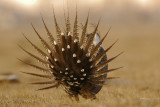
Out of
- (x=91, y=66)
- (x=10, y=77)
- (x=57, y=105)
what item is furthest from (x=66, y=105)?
(x=10, y=77)

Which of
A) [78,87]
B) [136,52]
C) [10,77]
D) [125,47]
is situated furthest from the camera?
[125,47]

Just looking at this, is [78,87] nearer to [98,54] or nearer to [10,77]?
[98,54]

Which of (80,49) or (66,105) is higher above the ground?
(80,49)

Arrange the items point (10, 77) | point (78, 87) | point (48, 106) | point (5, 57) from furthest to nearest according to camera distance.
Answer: point (5, 57), point (10, 77), point (78, 87), point (48, 106)

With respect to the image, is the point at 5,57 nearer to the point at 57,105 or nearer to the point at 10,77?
the point at 10,77

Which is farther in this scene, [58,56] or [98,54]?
[98,54]

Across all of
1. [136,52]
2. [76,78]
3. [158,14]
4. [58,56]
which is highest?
[158,14]

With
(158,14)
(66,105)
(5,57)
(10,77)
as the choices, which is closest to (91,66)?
(66,105)

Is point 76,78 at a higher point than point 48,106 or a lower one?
higher

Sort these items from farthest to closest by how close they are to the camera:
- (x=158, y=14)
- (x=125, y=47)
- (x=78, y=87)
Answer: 1. (x=158, y=14)
2. (x=125, y=47)
3. (x=78, y=87)
